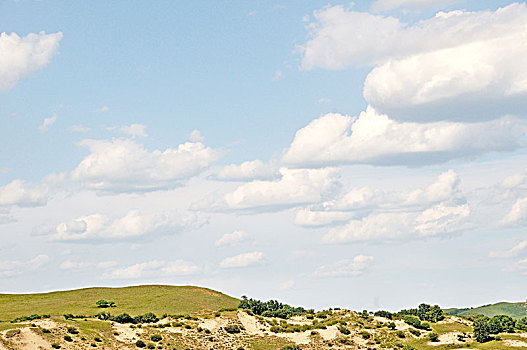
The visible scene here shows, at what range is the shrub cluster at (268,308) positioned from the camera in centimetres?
12418

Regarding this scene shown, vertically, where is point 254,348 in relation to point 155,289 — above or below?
below

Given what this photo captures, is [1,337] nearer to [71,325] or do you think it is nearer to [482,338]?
A: [71,325]

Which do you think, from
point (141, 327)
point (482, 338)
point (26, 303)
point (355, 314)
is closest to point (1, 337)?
point (141, 327)

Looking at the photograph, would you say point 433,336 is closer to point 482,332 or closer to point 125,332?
point 482,332

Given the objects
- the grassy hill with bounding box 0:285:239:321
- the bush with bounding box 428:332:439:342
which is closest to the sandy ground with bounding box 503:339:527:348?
A: the bush with bounding box 428:332:439:342

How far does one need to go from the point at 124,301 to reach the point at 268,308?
106ft

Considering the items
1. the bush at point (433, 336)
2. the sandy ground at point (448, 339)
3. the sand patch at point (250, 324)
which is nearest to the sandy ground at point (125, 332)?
the sand patch at point (250, 324)

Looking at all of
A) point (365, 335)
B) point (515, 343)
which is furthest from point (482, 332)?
point (365, 335)

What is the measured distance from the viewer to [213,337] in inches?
4028

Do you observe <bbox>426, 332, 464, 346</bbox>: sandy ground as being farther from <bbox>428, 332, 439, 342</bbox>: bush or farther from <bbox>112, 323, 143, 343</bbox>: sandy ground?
<bbox>112, 323, 143, 343</bbox>: sandy ground

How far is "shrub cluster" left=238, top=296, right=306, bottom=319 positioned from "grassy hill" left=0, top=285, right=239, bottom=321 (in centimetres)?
772

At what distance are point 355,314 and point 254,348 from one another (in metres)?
35.8

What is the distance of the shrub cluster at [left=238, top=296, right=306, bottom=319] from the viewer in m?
124

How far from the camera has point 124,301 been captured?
131125mm
